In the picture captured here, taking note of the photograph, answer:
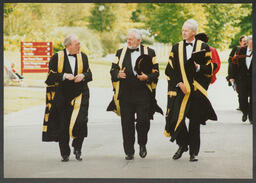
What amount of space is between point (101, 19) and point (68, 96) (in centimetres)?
4789

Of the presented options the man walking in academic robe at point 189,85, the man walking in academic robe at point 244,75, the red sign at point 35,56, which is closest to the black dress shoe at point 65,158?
the man walking in academic robe at point 189,85

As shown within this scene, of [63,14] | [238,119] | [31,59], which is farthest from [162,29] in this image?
[238,119]

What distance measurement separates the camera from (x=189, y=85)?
9586 millimetres

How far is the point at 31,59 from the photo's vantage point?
28109mm

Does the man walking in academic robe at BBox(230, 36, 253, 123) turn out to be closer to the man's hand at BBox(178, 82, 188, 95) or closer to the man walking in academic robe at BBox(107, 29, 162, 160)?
the man walking in academic robe at BBox(107, 29, 162, 160)

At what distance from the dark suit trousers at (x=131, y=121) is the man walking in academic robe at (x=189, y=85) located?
1.14ft

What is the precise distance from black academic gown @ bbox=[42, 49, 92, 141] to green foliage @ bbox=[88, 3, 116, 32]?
4597 cm

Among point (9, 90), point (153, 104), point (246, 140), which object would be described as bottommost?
point (9, 90)

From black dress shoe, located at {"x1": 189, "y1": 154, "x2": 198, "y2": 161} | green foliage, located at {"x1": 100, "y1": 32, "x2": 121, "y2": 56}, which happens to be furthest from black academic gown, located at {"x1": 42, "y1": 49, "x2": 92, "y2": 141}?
green foliage, located at {"x1": 100, "y1": 32, "x2": 121, "y2": 56}

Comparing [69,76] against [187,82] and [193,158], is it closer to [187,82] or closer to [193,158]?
[187,82]

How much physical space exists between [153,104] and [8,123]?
220 inches

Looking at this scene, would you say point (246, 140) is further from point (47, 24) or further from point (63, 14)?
Result: point (63, 14)

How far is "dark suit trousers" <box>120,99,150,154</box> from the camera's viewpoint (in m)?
9.91

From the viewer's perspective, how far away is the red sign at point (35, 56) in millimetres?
27987
